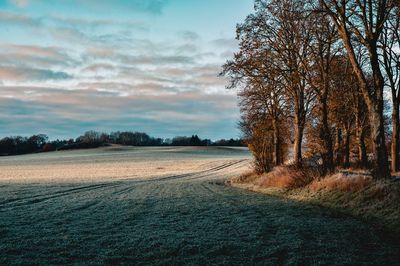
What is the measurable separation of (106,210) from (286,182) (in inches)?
454

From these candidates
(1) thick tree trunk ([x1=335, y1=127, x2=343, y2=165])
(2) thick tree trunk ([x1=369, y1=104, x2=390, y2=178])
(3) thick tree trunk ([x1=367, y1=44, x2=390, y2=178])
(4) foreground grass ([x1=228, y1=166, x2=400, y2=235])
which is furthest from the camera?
(1) thick tree trunk ([x1=335, y1=127, x2=343, y2=165])

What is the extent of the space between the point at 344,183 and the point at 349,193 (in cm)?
106

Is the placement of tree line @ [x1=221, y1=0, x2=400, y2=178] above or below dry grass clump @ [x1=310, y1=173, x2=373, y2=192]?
above

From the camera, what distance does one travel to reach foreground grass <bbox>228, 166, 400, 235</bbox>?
13.6m

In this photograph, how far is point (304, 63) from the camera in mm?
27078

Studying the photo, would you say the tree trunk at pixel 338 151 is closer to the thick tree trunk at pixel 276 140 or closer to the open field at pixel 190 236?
the thick tree trunk at pixel 276 140

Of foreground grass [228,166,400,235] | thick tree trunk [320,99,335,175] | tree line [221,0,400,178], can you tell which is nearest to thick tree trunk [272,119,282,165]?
tree line [221,0,400,178]

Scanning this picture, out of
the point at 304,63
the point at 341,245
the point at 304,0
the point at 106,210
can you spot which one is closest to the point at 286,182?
the point at 304,63

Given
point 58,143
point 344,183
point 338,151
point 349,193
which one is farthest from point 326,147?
point 58,143

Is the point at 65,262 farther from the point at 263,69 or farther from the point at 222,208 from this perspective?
the point at 263,69

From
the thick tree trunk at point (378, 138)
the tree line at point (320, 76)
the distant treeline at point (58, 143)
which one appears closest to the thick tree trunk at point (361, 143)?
the tree line at point (320, 76)

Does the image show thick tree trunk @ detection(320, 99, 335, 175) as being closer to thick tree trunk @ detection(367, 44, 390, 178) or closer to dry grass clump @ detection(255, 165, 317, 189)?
dry grass clump @ detection(255, 165, 317, 189)

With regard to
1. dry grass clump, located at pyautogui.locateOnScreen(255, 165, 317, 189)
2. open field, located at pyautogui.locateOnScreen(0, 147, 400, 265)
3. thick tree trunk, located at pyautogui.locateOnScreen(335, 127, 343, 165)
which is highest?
thick tree trunk, located at pyautogui.locateOnScreen(335, 127, 343, 165)

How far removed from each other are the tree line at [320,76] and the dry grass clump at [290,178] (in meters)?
0.89
